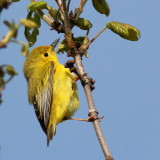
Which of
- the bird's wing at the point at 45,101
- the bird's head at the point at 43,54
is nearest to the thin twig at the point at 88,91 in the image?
the bird's wing at the point at 45,101

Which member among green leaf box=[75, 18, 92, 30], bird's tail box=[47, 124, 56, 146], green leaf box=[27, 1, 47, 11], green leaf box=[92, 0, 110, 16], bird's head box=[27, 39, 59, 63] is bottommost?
bird's tail box=[47, 124, 56, 146]

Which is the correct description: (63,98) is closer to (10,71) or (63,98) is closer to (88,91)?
(88,91)

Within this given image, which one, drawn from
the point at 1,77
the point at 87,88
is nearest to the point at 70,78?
the point at 87,88

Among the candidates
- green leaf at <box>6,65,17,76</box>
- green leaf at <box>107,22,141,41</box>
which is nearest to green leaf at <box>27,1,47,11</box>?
green leaf at <box>107,22,141,41</box>

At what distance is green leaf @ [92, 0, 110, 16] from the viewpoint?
440 cm

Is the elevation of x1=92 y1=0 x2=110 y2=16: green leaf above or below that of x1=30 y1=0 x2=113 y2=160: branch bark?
above

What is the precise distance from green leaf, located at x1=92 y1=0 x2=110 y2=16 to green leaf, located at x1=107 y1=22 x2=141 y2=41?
0.45 metres

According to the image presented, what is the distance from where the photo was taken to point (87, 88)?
3.48 m

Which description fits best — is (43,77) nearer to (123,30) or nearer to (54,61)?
(54,61)

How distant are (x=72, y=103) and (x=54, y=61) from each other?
132cm

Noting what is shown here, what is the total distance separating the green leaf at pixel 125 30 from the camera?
3947 mm

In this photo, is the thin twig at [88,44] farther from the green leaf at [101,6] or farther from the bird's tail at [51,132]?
the bird's tail at [51,132]

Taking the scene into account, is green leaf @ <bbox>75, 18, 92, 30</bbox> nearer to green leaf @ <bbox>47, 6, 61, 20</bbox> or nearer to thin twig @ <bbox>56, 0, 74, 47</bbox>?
thin twig @ <bbox>56, 0, 74, 47</bbox>

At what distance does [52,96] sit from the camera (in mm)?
6594
